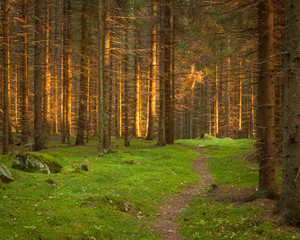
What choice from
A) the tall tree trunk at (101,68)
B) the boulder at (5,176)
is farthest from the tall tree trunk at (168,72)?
the boulder at (5,176)

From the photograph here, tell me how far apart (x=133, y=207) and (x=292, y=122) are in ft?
18.3

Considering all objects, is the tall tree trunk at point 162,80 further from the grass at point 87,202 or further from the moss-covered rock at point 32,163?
the moss-covered rock at point 32,163

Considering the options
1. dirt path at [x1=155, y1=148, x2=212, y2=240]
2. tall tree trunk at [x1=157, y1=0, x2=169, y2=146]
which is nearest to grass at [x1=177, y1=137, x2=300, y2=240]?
dirt path at [x1=155, y1=148, x2=212, y2=240]

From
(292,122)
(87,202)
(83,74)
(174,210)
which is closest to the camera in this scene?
(292,122)

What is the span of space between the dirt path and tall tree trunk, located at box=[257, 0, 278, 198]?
117 inches

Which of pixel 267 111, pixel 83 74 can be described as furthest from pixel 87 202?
pixel 83 74

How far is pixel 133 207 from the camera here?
818 cm

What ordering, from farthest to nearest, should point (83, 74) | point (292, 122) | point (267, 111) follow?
point (83, 74), point (267, 111), point (292, 122)

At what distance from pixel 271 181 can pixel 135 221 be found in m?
4.69

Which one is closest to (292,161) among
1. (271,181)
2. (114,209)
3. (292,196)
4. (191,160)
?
(292,196)

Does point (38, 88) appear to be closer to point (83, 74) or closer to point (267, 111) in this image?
point (83, 74)

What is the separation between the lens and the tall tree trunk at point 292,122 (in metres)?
5.68

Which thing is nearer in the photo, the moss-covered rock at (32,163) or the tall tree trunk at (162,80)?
the moss-covered rock at (32,163)

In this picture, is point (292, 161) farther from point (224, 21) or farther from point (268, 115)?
point (224, 21)
